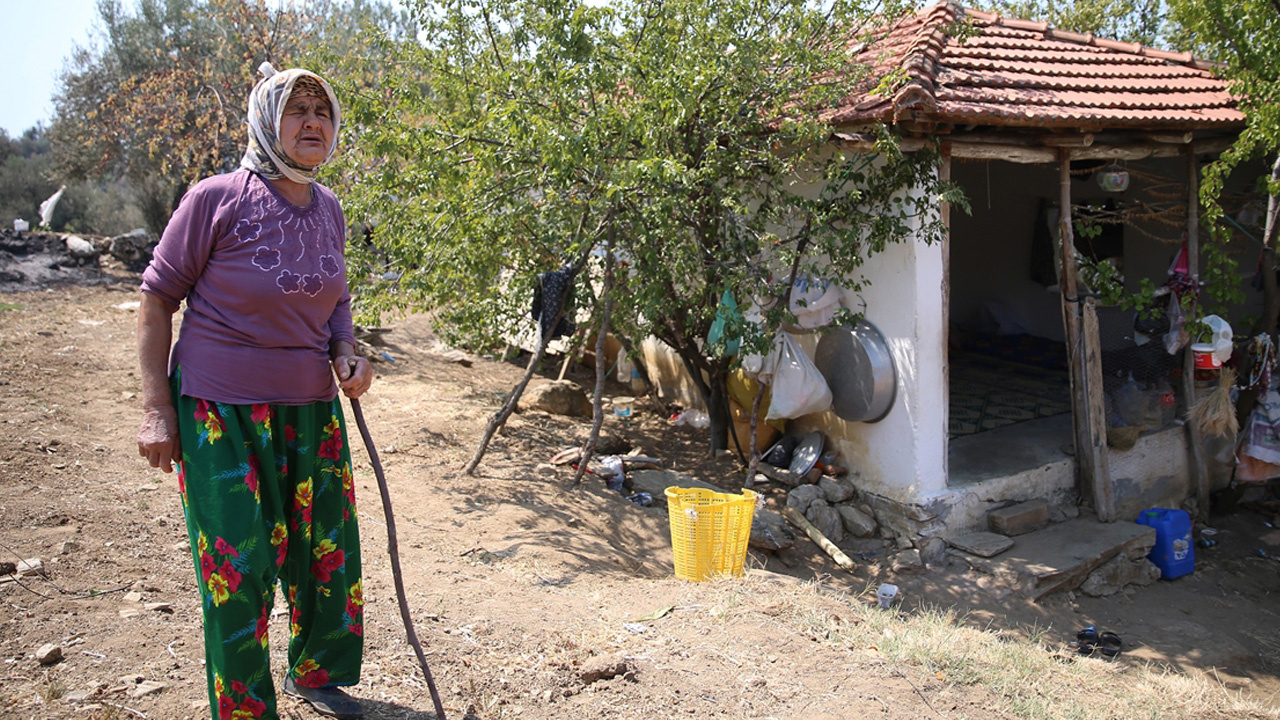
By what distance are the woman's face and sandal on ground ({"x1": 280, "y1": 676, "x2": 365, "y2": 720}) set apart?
1561mm

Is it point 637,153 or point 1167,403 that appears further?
Answer: point 1167,403

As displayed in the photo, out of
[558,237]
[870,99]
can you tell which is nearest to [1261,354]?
[870,99]

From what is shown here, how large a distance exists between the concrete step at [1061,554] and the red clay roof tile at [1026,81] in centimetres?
291

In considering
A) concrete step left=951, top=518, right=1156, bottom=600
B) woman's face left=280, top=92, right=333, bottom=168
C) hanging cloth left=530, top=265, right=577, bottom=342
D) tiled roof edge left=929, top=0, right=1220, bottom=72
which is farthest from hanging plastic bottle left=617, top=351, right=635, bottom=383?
woman's face left=280, top=92, right=333, bottom=168

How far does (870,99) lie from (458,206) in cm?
279

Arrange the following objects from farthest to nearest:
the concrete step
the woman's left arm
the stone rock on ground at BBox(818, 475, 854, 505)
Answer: the stone rock on ground at BBox(818, 475, 854, 505) < the concrete step < the woman's left arm

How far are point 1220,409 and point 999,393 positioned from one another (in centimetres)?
204

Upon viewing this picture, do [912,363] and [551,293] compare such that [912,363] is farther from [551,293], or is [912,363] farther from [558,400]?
[558,400]

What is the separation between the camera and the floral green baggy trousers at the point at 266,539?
2.25m

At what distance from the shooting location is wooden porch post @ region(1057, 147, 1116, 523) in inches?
256

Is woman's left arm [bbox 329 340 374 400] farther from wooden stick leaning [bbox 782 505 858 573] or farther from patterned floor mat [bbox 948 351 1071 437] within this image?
patterned floor mat [bbox 948 351 1071 437]

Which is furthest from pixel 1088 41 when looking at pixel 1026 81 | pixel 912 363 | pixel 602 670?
pixel 602 670

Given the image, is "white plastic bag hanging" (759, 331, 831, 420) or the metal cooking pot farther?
"white plastic bag hanging" (759, 331, 831, 420)

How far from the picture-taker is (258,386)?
233 cm
